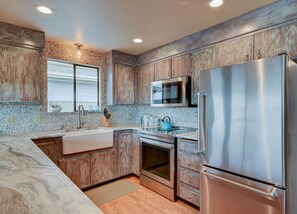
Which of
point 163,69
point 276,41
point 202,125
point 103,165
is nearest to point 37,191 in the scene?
Answer: point 202,125

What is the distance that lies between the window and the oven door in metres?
1.40

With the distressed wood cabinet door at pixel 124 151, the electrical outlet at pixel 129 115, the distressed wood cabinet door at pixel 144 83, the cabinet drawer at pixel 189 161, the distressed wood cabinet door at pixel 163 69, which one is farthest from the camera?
the electrical outlet at pixel 129 115

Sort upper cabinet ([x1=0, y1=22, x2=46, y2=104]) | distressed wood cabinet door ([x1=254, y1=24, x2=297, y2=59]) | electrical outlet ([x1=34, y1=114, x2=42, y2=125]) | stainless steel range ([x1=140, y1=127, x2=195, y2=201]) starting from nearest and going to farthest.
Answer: distressed wood cabinet door ([x1=254, y1=24, x2=297, y2=59]), upper cabinet ([x1=0, y1=22, x2=46, y2=104]), stainless steel range ([x1=140, y1=127, x2=195, y2=201]), electrical outlet ([x1=34, y1=114, x2=42, y2=125])

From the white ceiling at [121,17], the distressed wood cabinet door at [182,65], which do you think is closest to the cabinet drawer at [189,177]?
the distressed wood cabinet door at [182,65]

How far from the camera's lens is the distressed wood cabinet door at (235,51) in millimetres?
2002

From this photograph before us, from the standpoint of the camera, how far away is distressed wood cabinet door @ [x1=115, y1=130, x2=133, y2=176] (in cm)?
312

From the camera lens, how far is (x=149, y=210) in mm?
2221

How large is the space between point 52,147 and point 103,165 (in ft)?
2.86

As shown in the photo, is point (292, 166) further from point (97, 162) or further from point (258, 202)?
point (97, 162)

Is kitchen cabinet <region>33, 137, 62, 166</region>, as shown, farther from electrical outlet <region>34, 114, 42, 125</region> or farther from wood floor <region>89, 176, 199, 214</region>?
wood floor <region>89, 176, 199, 214</region>

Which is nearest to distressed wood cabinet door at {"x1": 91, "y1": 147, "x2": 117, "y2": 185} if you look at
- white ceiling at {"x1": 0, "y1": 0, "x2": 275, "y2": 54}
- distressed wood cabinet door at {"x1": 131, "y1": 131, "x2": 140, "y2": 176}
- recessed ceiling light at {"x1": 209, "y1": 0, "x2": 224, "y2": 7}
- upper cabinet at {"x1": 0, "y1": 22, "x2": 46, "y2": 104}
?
distressed wood cabinet door at {"x1": 131, "y1": 131, "x2": 140, "y2": 176}

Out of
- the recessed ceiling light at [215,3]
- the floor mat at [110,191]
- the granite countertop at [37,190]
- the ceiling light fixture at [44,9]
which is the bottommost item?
the floor mat at [110,191]

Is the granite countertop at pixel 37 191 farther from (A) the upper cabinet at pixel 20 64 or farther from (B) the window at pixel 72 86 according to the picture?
(B) the window at pixel 72 86

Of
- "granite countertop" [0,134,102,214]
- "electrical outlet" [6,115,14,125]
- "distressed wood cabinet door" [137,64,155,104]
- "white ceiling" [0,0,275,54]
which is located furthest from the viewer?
"distressed wood cabinet door" [137,64,155,104]
